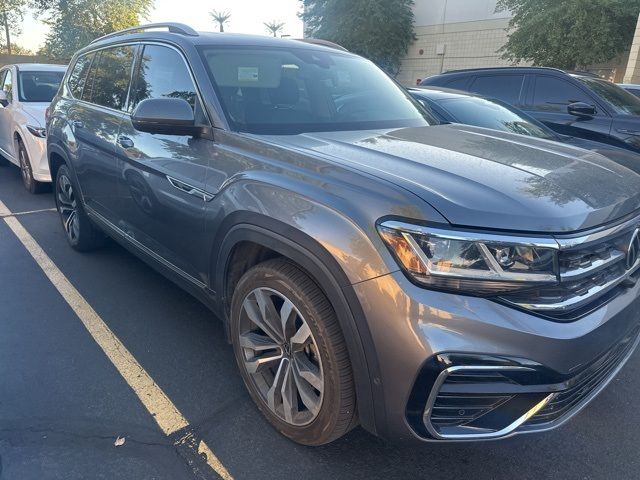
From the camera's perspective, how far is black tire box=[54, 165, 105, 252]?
4309 millimetres

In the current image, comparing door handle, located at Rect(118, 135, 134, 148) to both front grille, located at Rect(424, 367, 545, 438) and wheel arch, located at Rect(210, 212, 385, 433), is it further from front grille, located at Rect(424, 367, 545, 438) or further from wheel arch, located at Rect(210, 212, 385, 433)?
front grille, located at Rect(424, 367, 545, 438)

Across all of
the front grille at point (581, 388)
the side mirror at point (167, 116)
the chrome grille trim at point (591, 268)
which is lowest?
the front grille at point (581, 388)

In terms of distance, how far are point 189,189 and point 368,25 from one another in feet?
82.3

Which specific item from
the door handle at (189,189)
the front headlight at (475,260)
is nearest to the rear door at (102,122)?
the door handle at (189,189)

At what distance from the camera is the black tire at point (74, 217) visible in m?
4.31

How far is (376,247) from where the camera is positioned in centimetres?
171

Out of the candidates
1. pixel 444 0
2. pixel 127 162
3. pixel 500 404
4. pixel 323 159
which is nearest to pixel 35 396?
pixel 127 162

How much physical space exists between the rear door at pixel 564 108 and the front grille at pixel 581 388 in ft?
16.2

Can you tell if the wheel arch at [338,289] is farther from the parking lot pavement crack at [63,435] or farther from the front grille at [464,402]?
the parking lot pavement crack at [63,435]

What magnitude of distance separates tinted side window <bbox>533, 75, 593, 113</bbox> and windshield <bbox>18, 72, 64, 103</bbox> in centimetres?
685

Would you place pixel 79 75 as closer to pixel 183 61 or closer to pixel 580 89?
pixel 183 61

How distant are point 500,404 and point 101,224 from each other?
323 cm

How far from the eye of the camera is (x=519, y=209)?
1729 mm

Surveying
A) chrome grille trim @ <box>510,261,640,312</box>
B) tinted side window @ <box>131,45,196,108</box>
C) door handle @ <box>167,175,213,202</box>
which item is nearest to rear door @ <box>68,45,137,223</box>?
tinted side window @ <box>131,45,196,108</box>
